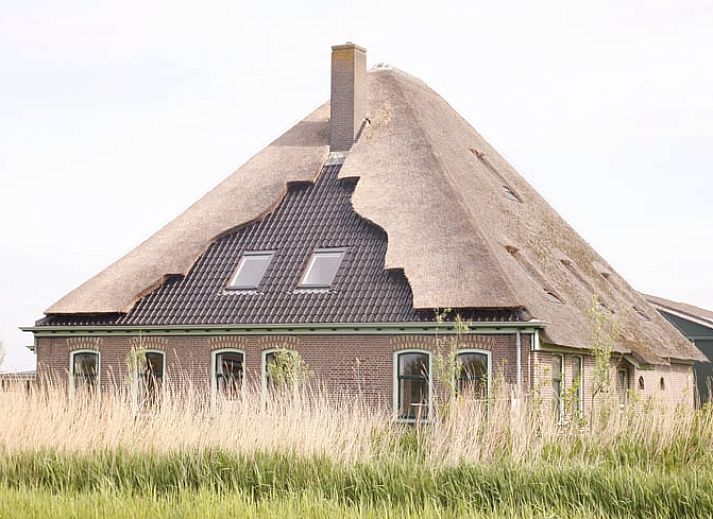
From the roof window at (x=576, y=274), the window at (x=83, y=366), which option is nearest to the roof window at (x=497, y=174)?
the roof window at (x=576, y=274)

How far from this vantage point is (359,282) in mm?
22734

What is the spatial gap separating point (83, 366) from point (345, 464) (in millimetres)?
13485

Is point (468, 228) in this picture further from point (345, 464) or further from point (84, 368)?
point (345, 464)

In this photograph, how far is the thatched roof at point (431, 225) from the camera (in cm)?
2175

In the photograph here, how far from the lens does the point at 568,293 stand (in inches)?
951

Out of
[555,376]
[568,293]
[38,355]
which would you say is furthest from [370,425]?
[38,355]

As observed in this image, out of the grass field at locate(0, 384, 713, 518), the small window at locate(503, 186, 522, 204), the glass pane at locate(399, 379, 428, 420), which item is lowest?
the grass field at locate(0, 384, 713, 518)

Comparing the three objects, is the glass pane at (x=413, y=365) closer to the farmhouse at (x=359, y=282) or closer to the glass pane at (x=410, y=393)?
the farmhouse at (x=359, y=282)

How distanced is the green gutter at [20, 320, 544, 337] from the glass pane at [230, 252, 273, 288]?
1.22 meters

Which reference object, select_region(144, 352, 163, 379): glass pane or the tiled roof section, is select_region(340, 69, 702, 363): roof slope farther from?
select_region(144, 352, 163, 379): glass pane

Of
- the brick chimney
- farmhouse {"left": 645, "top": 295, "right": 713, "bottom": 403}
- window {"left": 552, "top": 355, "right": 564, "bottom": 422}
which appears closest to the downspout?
window {"left": 552, "top": 355, "right": 564, "bottom": 422}

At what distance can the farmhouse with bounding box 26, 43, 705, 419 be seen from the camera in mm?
21469

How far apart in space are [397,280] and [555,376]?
3580mm

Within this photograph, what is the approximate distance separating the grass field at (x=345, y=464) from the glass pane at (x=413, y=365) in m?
5.97
